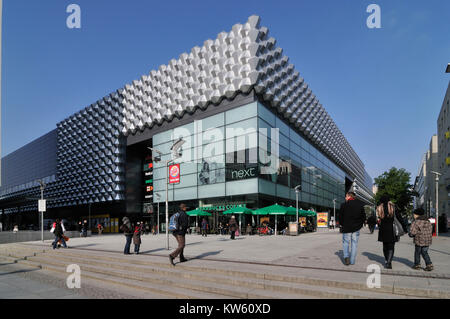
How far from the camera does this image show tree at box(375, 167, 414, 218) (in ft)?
207

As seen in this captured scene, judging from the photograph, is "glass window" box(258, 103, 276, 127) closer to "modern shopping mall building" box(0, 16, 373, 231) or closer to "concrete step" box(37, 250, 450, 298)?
"modern shopping mall building" box(0, 16, 373, 231)

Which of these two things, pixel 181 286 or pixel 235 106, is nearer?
pixel 181 286

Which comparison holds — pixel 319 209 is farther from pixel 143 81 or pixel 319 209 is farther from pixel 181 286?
pixel 181 286

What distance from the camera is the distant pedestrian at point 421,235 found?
8.16 metres

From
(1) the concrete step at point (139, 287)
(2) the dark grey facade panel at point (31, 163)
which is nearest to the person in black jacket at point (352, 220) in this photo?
(1) the concrete step at point (139, 287)

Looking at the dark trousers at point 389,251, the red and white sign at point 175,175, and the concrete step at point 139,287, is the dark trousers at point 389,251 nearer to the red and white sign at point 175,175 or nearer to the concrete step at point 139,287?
the concrete step at point 139,287

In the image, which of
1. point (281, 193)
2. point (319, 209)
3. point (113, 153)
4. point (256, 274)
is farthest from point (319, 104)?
point (256, 274)

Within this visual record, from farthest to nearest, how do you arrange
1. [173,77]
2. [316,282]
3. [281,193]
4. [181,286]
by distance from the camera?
[173,77]
[281,193]
[181,286]
[316,282]

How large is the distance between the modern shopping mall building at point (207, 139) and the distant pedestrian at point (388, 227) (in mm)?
22821

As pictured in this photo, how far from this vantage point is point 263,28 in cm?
3272

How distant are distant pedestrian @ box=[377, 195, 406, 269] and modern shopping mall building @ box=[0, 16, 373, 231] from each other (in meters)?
22.8

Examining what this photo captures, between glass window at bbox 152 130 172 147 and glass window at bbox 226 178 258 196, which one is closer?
glass window at bbox 226 178 258 196

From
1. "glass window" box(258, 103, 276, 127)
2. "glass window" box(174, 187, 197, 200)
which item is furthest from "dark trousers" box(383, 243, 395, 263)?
"glass window" box(174, 187, 197, 200)

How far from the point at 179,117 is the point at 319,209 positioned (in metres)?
28.0
